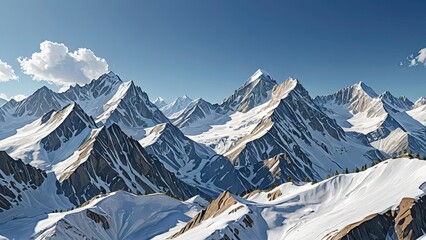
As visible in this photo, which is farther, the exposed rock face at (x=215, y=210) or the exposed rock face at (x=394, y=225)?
the exposed rock face at (x=215, y=210)

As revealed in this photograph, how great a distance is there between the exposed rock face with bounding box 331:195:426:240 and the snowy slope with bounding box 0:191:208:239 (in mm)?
A: 74001

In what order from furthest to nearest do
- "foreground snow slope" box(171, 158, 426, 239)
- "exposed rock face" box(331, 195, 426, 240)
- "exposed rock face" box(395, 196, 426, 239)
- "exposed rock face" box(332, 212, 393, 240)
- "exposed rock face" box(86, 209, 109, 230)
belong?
"exposed rock face" box(86, 209, 109, 230) < "foreground snow slope" box(171, 158, 426, 239) < "exposed rock face" box(395, 196, 426, 239) < "exposed rock face" box(331, 195, 426, 240) < "exposed rock face" box(332, 212, 393, 240)

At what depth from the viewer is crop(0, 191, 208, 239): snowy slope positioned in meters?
121

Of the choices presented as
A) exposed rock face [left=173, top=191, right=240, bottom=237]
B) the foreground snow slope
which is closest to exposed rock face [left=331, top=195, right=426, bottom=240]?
the foreground snow slope

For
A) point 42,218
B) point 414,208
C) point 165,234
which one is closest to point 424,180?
point 414,208

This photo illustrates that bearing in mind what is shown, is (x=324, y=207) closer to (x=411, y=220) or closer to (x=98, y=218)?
(x=411, y=220)

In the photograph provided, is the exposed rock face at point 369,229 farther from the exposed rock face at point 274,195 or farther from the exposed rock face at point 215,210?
the exposed rock face at point 274,195

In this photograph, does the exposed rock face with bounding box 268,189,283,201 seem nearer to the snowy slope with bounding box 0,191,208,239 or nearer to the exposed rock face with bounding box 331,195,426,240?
the snowy slope with bounding box 0,191,208,239

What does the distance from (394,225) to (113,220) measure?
102 m

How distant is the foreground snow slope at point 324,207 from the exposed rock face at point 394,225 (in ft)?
8.98

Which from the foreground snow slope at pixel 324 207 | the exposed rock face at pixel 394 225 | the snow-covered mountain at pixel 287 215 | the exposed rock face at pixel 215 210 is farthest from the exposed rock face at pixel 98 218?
the exposed rock face at pixel 394 225

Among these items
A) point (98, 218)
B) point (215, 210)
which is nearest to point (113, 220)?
point (98, 218)

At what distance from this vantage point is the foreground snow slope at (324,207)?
8462cm

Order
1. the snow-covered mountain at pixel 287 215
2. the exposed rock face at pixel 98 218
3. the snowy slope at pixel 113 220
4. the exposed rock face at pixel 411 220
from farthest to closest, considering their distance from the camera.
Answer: the exposed rock face at pixel 98 218, the snowy slope at pixel 113 220, the snow-covered mountain at pixel 287 215, the exposed rock face at pixel 411 220
